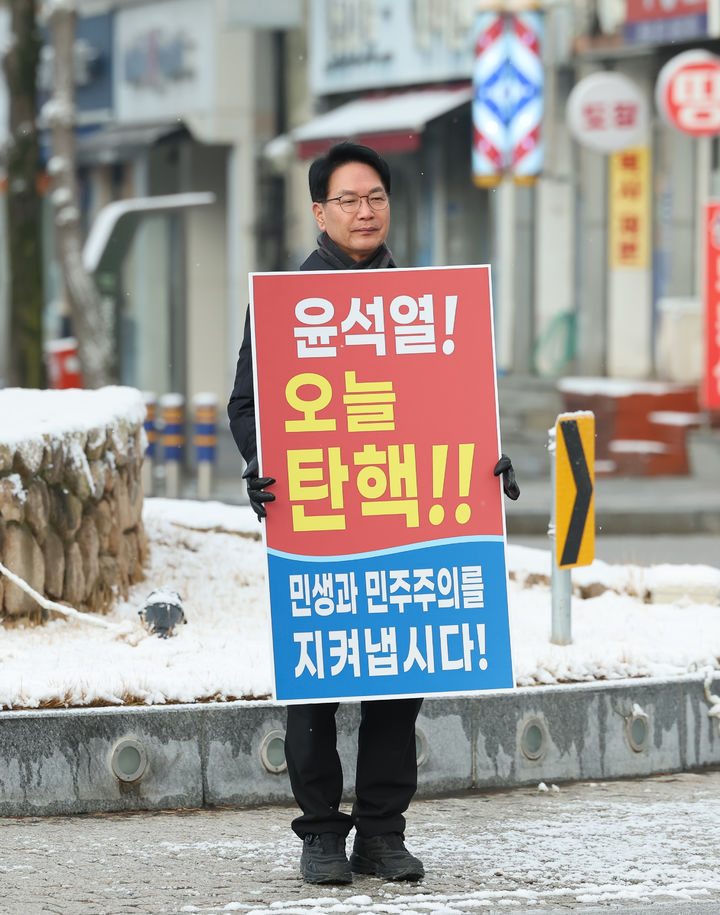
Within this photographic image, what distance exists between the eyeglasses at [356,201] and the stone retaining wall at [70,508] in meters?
2.41

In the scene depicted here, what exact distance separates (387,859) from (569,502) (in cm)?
219

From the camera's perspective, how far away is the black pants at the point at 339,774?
554cm

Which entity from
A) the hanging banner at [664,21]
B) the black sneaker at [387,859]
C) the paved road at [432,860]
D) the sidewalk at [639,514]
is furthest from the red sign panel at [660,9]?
the black sneaker at [387,859]

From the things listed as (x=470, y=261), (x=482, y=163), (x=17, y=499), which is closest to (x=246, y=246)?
(x=470, y=261)

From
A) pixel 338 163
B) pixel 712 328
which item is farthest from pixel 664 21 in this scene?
pixel 338 163

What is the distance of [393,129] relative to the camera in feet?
81.4

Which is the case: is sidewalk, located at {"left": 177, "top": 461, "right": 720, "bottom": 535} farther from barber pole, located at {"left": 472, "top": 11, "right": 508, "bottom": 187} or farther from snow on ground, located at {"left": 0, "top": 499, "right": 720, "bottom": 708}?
snow on ground, located at {"left": 0, "top": 499, "right": 720, "bottom": 708}

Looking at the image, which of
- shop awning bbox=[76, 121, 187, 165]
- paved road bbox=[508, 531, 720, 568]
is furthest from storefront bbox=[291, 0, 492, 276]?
paved road bbox=[508, 531, 720, 568]

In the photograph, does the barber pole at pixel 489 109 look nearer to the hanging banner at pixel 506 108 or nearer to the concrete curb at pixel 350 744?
the hanging banner at pixel 506 108

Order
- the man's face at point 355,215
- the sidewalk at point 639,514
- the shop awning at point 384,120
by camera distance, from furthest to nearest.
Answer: the shop awning at point 384,120 → the sidewalk at point 639,514 → the man's face at point 355,215

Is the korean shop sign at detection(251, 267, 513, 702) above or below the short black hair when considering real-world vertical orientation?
below

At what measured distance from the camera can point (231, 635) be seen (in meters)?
7.67

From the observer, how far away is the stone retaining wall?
764 cm

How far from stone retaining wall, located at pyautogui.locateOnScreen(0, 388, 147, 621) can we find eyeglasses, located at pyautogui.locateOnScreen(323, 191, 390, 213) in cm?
241
